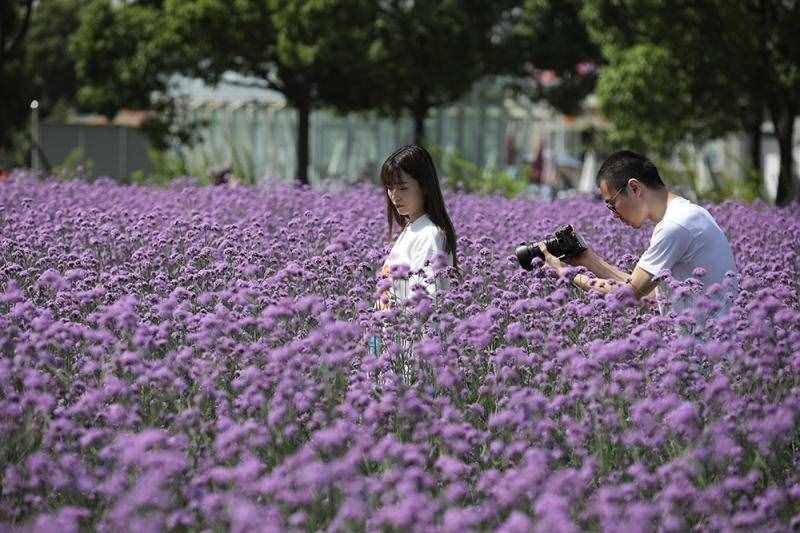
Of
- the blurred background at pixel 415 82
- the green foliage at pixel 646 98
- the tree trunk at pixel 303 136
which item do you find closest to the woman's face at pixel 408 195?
the blurred background at pixel 415 82

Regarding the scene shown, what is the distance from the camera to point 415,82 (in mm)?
29859

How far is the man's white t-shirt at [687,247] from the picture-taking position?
20.4 ft

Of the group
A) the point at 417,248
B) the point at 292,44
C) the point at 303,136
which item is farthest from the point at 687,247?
the point at 303,136

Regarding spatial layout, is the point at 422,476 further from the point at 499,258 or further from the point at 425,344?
the point at 499,258

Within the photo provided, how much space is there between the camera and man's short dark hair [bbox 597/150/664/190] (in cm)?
621

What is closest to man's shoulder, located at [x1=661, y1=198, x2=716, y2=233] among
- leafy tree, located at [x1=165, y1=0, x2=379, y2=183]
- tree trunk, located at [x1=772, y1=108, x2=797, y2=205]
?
tree trunk, located at [x1=772, y1=108, x2=797, y2=205]

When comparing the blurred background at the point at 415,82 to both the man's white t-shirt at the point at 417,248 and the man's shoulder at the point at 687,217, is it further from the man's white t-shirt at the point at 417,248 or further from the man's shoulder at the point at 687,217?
the man's shoulder at the point at 687,217

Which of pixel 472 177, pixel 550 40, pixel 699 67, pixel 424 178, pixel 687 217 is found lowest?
pixel 472 177

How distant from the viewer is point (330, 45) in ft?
91.0

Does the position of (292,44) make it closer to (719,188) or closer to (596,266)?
(719,188)

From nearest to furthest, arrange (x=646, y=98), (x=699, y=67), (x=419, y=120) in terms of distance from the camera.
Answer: (x=699, y=67), (x=646, y=98), (x=419, y=120)

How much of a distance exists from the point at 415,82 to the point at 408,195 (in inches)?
926

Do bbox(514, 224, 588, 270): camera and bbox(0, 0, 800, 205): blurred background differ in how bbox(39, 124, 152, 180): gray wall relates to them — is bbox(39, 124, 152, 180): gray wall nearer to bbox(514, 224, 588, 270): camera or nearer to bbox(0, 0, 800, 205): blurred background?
bbox(0, 0, 800, 205): blurred background

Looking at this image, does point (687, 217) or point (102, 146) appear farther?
point (102, 146)
